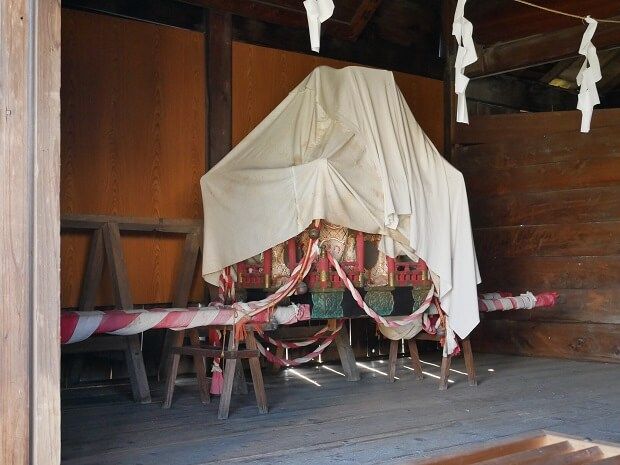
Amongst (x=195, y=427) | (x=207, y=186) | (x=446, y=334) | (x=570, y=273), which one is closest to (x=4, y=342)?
(x=195, y=427)

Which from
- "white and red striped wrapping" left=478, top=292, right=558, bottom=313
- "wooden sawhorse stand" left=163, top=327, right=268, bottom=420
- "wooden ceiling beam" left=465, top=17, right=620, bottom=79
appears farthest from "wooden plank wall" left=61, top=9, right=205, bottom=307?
"wooden ceiling beam" left=465, top=17, right=620, bottom=79

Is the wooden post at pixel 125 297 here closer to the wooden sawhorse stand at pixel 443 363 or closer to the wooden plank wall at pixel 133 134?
the wooden plank wall at pixel 133 134

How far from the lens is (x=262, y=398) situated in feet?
13.2

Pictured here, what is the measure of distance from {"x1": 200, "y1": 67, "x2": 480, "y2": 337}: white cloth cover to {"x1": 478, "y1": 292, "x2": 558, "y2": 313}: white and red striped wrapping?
409 millimetres

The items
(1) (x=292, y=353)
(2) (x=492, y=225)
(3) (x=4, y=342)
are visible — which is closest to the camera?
(3) (x=4, y=342)

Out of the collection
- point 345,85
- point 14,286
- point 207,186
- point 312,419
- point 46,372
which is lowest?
point 312,419

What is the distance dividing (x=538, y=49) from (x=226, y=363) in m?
3.85

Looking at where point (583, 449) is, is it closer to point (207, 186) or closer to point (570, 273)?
point (207, 186)

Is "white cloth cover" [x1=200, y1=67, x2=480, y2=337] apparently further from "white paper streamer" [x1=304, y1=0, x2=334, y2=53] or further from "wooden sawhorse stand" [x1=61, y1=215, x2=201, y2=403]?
"white paper streamer" [x1=304, y1=0, x2=334, y2=53]

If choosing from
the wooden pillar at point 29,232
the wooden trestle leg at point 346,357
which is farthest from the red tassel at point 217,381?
the wooden pillar at point 29,232

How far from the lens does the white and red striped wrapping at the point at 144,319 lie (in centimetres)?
353

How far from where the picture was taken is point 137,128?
17.1ft

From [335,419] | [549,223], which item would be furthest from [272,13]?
[335,419]

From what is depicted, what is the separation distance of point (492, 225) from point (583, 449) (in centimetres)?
372
